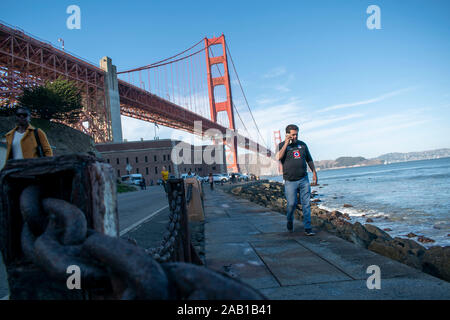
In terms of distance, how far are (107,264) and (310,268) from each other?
253 centimetres

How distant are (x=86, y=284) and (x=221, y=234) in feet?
14.9

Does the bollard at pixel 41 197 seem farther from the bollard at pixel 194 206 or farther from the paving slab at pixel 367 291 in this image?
the bollard at pixel 194 206

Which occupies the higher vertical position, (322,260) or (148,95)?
(148,95)

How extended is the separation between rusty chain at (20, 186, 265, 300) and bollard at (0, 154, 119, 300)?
0.08 m

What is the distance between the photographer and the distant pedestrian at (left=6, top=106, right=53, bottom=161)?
10.7ft

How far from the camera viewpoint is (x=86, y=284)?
791mm

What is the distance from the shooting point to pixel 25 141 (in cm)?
327

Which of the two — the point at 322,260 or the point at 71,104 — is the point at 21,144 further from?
the point at 71,104

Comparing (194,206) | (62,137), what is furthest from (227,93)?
(194,206)

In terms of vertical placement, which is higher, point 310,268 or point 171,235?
point 171,235

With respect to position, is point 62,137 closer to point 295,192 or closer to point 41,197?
point 295,192

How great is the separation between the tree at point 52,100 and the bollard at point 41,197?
93.4 ft

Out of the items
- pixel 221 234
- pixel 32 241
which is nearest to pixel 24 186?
pixel 32 241
